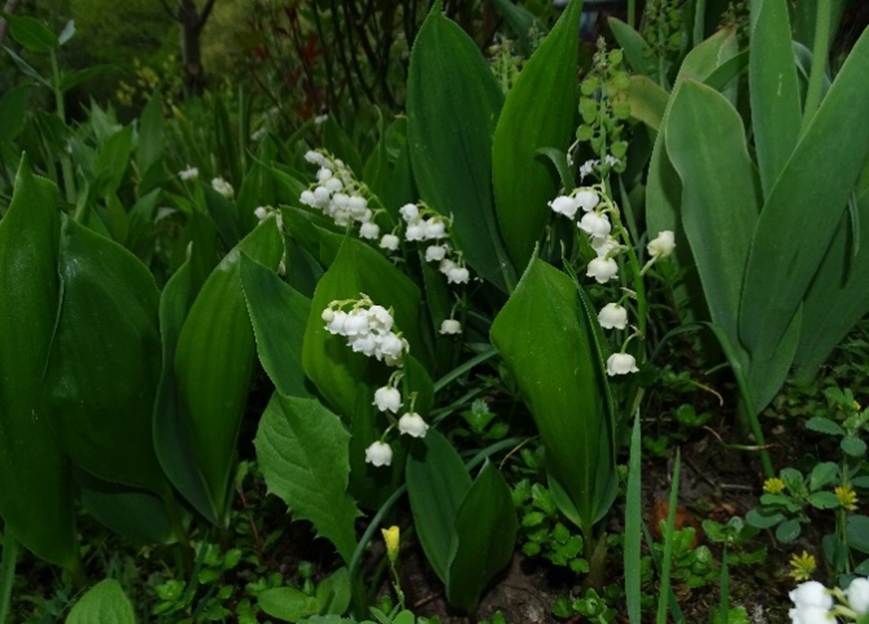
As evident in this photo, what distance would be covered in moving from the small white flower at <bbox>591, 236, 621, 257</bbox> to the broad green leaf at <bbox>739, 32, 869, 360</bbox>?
21cm

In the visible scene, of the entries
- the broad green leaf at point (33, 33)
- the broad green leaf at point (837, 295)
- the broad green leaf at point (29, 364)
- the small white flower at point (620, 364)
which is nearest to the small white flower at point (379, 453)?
the small white flower at point (620, 364)

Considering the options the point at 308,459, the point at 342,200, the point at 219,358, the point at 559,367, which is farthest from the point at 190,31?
the point at 559,367

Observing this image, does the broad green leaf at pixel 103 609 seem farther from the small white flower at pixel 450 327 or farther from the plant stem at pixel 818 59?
the plant stem at pixel 818 59

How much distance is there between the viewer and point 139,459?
97cm

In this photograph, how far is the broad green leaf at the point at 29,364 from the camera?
0.84m

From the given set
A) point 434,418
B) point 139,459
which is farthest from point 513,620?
point 139,459

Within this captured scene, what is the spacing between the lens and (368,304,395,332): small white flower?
32.0 inches

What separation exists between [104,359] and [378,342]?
309mm

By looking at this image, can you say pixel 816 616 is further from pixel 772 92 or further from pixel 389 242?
pixel 389 242

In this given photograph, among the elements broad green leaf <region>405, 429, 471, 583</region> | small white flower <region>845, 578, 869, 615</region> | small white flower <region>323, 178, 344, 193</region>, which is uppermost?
small white flower <region>845, 578, 869, 615</region>

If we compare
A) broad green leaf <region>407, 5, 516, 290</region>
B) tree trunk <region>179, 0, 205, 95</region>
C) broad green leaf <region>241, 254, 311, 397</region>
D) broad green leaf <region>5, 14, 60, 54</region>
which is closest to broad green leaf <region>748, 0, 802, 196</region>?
broad green leaf <region>407, 5, 516, 290</region>

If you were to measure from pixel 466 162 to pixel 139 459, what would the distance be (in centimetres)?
60

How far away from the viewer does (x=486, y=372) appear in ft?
4.33

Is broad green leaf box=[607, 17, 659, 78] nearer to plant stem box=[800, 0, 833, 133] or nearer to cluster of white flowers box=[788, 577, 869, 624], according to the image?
plant stem box=[800, 0, 833, 133]
